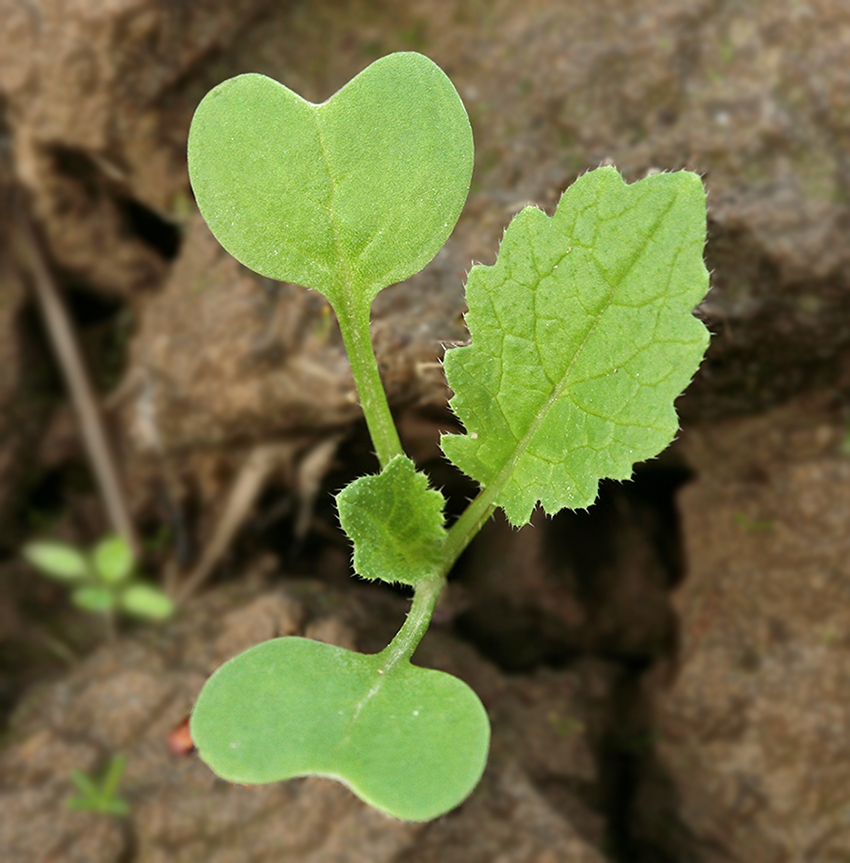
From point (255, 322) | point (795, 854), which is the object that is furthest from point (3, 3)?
point (795, 854)

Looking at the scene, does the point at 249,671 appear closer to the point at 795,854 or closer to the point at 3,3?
the point at 795,854

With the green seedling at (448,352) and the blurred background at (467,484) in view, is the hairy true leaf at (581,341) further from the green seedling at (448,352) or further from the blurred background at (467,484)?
the blurred background at (467,484)

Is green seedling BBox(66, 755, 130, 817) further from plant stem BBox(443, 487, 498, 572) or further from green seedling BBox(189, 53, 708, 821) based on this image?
plant stem BBox(443, 487, 498, 572)

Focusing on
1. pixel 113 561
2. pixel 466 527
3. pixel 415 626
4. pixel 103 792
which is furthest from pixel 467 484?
pixel 103 792

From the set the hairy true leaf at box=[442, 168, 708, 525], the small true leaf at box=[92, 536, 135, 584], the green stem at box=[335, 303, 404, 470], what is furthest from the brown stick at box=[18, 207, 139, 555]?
the hairy true leaf at box=[442, 168, 708, 525]

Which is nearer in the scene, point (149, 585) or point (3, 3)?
point (3, 3)

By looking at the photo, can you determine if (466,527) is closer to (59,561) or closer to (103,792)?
(103,792)

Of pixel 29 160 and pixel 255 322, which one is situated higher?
pixel 29 160
